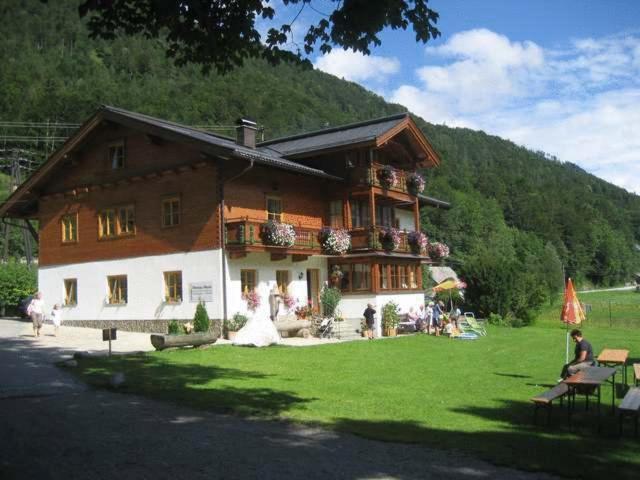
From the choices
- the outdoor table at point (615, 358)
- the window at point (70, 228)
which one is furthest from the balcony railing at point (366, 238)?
the outdoor table at point (615, 358)

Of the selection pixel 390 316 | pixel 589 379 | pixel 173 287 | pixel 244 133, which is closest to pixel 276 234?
pixel 173 287

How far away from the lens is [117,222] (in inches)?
1054

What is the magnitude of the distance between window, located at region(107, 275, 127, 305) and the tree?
62.2ft

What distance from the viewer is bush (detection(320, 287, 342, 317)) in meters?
26.6

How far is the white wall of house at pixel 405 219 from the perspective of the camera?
33.2 m

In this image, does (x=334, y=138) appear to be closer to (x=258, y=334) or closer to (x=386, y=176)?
(x=386, y=176)

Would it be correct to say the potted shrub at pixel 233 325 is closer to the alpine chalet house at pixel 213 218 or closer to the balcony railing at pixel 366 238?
the alpine chalet house at pixel 213 218

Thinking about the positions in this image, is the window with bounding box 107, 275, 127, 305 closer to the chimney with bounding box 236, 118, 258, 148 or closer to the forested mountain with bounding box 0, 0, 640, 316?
the chimney with bounding box 236, 118, 258, 148

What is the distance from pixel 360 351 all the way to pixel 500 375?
542 cm

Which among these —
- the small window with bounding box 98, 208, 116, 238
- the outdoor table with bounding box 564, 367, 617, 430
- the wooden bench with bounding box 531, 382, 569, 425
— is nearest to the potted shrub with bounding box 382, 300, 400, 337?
the small window with bounding box 98, 208, 116, 238

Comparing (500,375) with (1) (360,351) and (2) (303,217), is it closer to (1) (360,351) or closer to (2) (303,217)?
(1) (360,351)

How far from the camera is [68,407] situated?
10.3 metres

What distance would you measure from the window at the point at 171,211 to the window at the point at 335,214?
22.8 ft

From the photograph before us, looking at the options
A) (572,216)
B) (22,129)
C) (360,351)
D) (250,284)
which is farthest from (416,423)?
(572,216)
